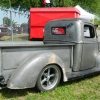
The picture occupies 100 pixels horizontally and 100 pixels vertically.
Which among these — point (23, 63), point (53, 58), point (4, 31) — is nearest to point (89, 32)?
point (53, 58)

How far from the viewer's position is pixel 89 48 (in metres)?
5.58

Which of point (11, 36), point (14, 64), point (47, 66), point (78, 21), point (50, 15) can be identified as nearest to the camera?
point (14, 64)

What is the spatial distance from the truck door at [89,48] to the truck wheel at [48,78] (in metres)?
0.92

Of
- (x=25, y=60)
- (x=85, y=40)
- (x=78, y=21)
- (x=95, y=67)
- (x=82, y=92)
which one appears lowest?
(x=82, y=92)

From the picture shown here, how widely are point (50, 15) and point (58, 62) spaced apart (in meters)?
9.74

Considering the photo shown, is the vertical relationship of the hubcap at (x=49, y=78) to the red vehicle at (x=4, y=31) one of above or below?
below

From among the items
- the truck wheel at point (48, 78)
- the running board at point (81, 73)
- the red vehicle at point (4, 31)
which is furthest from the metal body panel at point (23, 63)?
the red vehicle at point (4, 31)

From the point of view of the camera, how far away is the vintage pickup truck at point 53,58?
4109 millimetres

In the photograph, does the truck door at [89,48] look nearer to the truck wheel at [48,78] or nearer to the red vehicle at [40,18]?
the truck wheel at [48,78]

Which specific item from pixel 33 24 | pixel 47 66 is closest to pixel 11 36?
pixel 33 24

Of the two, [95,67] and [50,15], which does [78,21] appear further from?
[50,15]

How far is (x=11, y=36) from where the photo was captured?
12.2 m

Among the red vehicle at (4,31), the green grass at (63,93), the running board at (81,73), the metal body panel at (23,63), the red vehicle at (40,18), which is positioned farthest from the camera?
the red vehicle at (40,18)

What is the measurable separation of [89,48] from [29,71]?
6.47 feet
